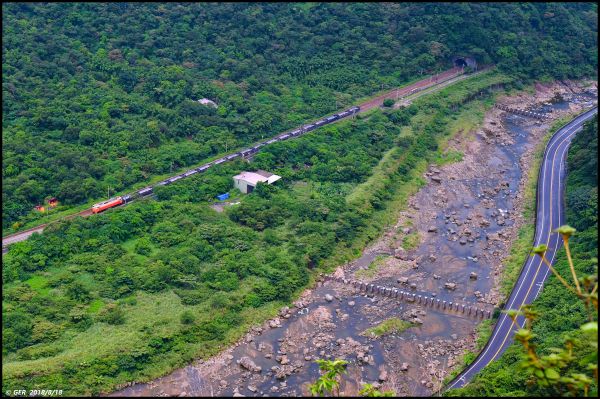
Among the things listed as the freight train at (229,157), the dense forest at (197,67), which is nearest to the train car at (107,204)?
the freight train at (229,157)

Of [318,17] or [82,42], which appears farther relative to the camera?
[318,17]

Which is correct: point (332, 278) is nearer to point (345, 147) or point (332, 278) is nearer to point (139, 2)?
point (345, 147)

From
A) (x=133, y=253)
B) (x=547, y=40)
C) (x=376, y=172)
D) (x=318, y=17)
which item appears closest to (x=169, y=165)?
(x=133, y=253)

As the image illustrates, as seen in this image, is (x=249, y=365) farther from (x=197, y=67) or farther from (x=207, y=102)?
(x=197, y=67)

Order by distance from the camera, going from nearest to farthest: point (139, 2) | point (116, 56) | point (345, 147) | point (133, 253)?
point (133, 253)
point (345, 147)
point (116, 56)
point (139, 2)

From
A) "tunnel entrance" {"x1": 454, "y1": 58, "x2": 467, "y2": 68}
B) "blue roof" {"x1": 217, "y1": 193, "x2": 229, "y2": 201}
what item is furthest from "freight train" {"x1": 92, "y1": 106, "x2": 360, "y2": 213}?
"tunnel entrance" {"x1": 454, "y1": 58, "x2": 467, "y2": 68}

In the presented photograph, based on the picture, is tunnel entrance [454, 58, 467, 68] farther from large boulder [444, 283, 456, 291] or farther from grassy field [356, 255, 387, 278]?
large boulder [444, 283, 456, 291]
